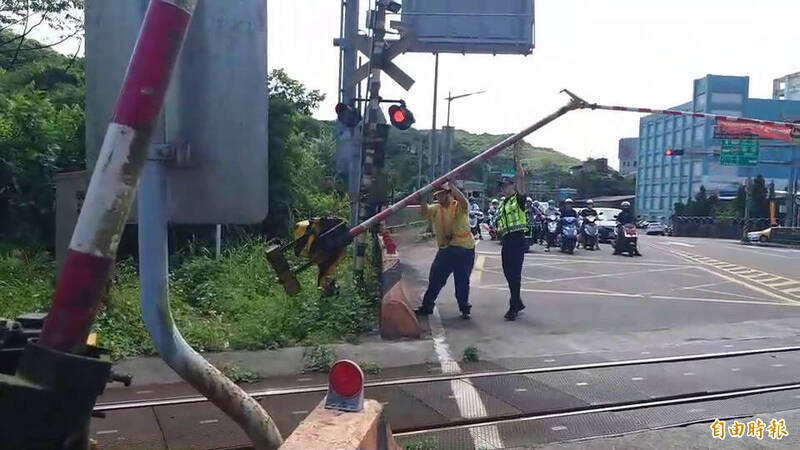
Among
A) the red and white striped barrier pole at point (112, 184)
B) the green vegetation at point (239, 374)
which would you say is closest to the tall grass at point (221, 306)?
the green vegetation at point (239, 374)

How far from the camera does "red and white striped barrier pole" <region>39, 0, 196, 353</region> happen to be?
6.80 ft

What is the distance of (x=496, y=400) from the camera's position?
6156mm

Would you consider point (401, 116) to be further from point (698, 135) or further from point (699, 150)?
point (698, 135)

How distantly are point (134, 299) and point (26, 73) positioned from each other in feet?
53.2

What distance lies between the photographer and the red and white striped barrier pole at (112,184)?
6.80ft

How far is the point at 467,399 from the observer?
20.2ft

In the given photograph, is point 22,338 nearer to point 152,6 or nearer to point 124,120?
point 124,120

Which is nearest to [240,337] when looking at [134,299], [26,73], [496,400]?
[134,299]

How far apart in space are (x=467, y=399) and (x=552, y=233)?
1600 centimetres

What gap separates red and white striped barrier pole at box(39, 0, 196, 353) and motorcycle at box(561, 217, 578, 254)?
62.5 feet

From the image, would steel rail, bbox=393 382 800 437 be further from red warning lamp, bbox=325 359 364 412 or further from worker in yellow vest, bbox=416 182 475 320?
worker in yellow vest, bbox=416 182 475 320

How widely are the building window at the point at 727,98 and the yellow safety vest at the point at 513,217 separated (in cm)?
4179

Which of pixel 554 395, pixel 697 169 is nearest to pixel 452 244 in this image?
pixel 554 395

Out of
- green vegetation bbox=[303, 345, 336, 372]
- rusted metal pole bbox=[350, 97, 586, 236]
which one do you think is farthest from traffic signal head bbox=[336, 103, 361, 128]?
green vegetation bbox=[303, 345, 336, 372]
